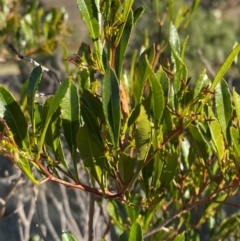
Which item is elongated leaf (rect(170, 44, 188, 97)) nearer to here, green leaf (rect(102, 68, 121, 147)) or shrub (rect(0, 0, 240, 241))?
shrub (rect(0, 0, 240, 241))

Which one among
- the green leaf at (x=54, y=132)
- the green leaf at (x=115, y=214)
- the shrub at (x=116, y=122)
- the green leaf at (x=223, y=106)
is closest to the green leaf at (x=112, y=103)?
the shrub at (x=116, y=122)

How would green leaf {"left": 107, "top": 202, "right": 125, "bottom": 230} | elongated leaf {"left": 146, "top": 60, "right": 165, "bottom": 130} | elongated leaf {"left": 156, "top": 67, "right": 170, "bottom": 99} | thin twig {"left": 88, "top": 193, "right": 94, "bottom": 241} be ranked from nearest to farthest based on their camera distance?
1. elongated leaf {"left": 146, "top": 60, "right": 165, "bottom": 130}
2. elongated leaf {"left": 156, "top": 67, "right": 170, "bottom": 99}
3. thin twig {"left": 88, "top": 193, "right": 94, "bottom": 241}
4. green leaf {"left": 107, "top": 202, "right": 125, "bottom": 230}

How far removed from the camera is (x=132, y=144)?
0.86 m

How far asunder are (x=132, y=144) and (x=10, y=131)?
0.61 ft

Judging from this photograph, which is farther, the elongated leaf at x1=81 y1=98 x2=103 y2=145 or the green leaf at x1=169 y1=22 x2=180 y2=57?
the green leaf at x1=169 y1=22 x2=180 y2=57

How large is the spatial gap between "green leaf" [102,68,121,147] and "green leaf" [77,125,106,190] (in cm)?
4

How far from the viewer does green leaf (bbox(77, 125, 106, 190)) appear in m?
0.84

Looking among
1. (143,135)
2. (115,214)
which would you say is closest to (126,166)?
(143,135)

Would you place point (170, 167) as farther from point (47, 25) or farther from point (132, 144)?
point (47, 25)

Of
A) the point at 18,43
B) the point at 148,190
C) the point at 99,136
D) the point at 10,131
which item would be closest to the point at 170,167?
the point at 148,190

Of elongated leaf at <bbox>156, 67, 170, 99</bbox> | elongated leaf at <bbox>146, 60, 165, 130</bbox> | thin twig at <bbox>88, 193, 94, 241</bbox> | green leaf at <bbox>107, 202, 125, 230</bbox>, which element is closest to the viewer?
elongated leaf at <bbox>146, 60, 165, 130</bbox>

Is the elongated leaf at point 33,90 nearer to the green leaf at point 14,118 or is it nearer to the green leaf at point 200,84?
the green leaf at point 14,118

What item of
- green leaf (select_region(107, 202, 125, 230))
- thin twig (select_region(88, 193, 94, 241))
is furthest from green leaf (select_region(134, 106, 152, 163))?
green leaf (select_region(107, 202, 125, 230))

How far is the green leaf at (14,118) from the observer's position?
0.86 metres
